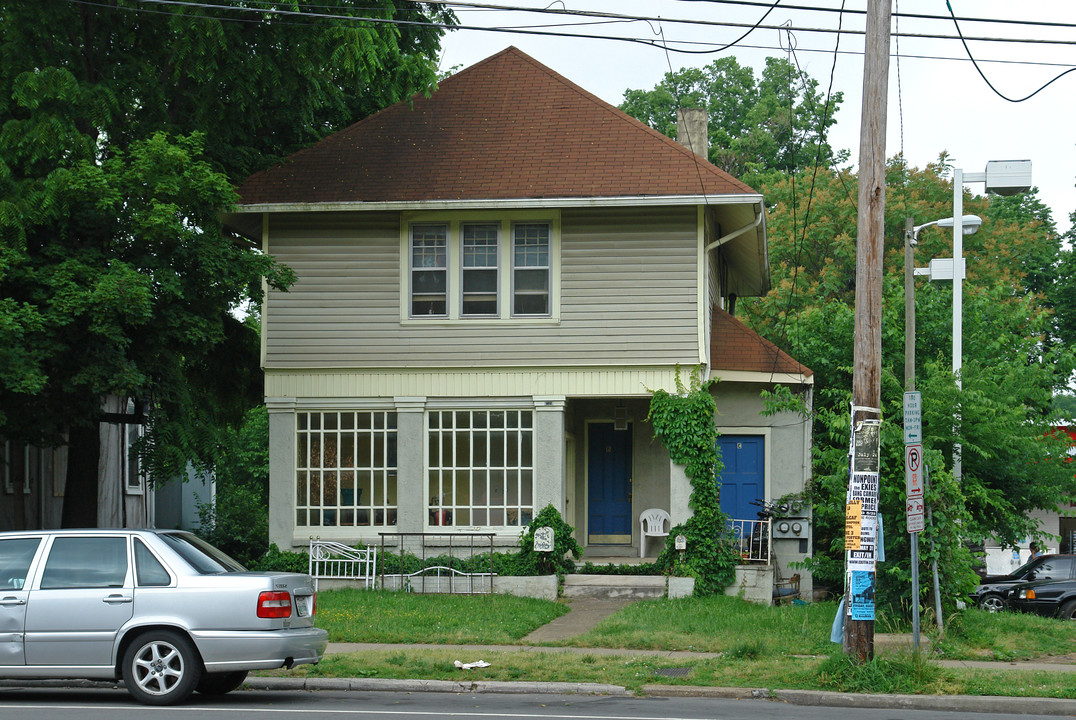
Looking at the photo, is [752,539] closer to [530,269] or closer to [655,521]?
[655,521]

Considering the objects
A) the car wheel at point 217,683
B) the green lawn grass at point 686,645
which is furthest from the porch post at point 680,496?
the car wheel at point 217,683

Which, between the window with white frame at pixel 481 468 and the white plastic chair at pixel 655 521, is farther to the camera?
the white plastic chair at pixel 655 521

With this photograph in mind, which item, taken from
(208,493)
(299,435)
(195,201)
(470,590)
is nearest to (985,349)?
(470,590)

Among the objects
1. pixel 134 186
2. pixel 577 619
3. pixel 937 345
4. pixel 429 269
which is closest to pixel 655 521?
pixel 577 619

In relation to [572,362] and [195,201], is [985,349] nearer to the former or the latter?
[572,362]

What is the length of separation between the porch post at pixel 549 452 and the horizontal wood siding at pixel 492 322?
69 centimetres

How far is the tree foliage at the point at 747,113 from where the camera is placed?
149ft

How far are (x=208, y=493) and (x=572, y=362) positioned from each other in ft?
63.7

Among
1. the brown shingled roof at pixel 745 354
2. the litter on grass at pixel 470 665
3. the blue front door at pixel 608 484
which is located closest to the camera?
the litter on grass at pixel 470 665

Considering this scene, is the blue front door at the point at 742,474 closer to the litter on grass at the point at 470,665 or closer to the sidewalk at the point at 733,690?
the sidewalk at the point at 733,690

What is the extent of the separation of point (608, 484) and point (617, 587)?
3.16 metres

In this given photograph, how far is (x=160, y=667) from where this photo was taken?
32.8 ft

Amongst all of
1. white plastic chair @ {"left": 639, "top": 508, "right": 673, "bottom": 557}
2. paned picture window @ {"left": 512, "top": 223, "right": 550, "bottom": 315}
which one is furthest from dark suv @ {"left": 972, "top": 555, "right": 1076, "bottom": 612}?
paned picture window @ {"left": 512, "top": 223, "right": 550, "bottom": 315}

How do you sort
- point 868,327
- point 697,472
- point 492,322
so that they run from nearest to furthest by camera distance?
point 868,327
point 697,472
point 492,322
